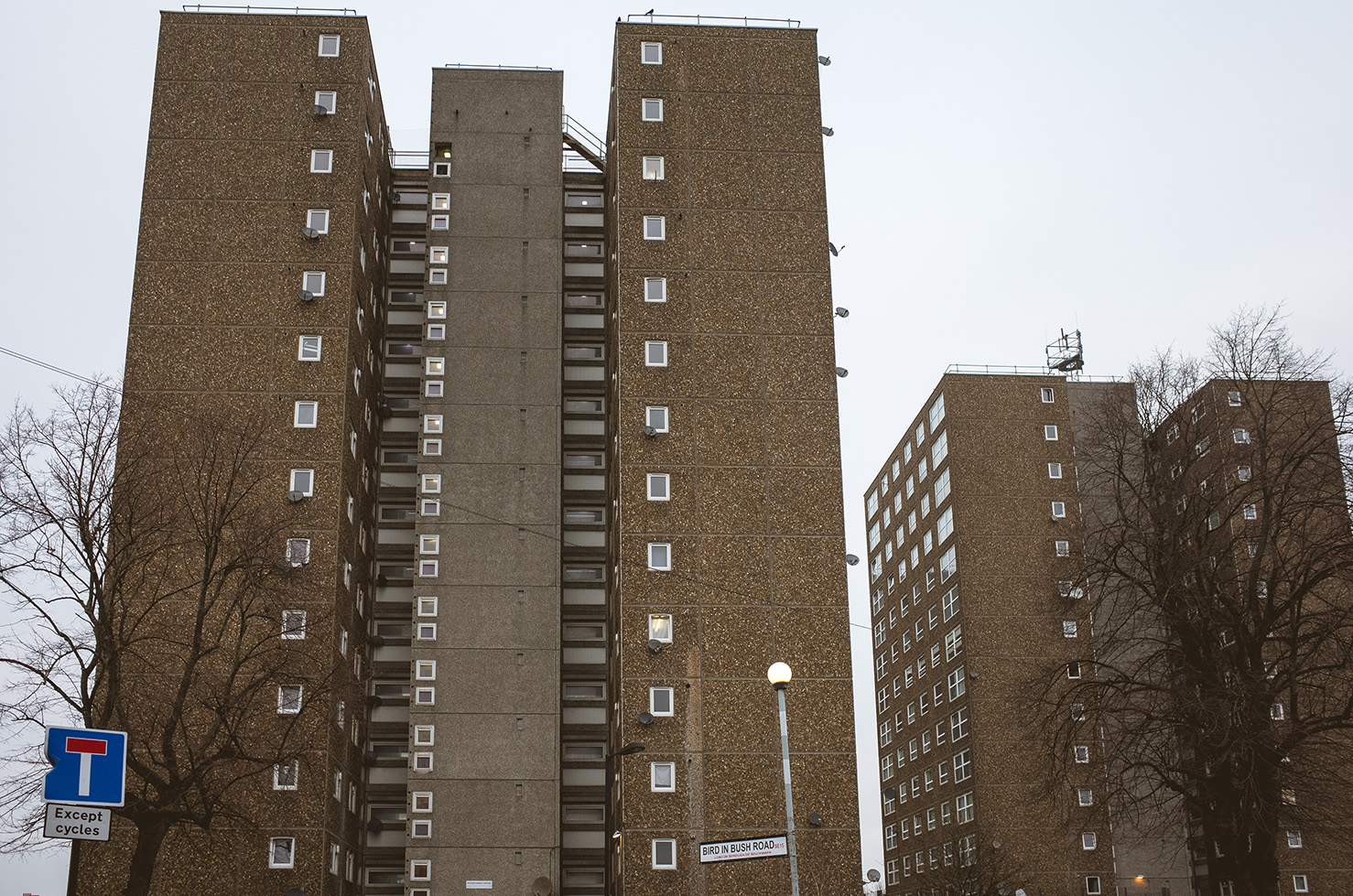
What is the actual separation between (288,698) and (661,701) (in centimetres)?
1203

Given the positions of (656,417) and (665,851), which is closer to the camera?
(665,851)

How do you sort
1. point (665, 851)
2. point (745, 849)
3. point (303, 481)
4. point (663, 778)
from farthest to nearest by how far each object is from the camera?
point (303, 481)
point (663, 778)
point (665, 851)
point (745, 849)

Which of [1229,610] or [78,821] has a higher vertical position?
[1229,610]

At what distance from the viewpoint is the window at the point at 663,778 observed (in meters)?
41.8

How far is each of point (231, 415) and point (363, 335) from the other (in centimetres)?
971

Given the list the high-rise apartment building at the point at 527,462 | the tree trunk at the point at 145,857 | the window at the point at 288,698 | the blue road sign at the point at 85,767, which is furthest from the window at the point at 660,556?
the blue road sign at the point at 85,767

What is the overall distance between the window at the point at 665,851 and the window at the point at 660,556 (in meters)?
8.92

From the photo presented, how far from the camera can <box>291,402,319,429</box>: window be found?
4631 centimetres

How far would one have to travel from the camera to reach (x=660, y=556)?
4491 centimetres

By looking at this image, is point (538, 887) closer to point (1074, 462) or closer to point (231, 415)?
point (231, 415)

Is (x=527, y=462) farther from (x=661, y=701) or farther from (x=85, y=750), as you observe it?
(x=85, y=750)

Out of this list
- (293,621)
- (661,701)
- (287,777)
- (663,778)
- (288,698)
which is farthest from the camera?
(661,701)

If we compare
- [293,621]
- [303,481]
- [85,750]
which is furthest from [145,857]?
[85,750]

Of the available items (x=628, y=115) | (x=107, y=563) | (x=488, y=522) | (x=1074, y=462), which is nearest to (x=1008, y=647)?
(x=1074, y=462)
